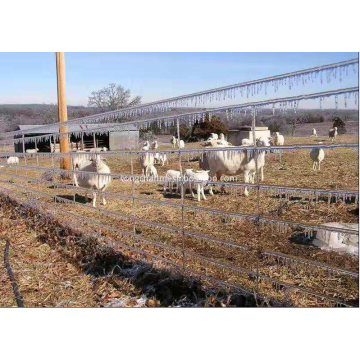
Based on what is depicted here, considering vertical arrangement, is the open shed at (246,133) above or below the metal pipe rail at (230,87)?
below

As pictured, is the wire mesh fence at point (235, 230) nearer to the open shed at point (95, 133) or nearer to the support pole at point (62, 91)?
the open shed at point (95, 133)

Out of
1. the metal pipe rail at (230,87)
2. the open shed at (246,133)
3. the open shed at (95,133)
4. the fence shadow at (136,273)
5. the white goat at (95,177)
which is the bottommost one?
the fence shadow at (136,273)

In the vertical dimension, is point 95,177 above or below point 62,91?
below

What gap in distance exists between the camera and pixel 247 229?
20.0 ft

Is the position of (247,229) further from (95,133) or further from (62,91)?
(62,91)

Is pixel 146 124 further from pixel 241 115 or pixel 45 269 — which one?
pixel 45 269

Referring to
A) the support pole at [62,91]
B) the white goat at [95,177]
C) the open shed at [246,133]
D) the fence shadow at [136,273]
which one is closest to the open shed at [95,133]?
the white goat at [95,177]

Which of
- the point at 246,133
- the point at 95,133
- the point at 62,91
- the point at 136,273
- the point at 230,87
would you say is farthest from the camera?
the point at 62,91

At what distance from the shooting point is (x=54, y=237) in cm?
582

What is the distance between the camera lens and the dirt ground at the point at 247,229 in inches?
148

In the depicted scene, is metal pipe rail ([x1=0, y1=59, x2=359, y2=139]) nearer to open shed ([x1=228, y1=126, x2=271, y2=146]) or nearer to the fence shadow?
open shed ([x1=228, y1=126, x2=271, y2=146])

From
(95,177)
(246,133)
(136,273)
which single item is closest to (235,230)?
Result: (246,133)

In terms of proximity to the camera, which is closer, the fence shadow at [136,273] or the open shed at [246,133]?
the fence shadow at [136,273]

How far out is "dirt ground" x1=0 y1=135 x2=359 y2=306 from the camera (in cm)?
377
